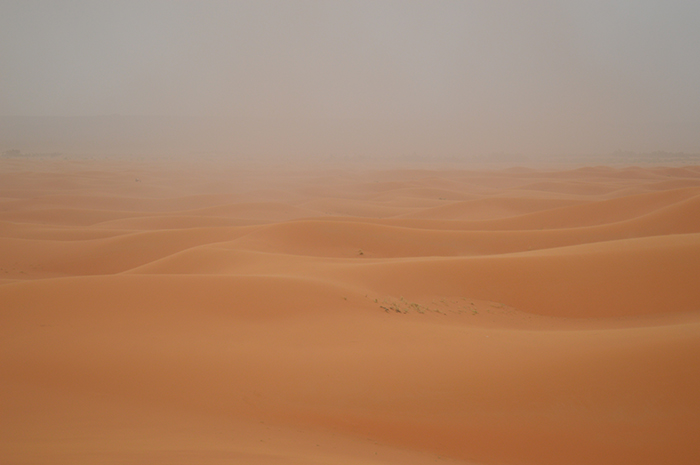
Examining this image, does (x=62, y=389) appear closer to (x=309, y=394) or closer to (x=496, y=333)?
(x=309, y=394)

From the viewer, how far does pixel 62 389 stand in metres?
4.78

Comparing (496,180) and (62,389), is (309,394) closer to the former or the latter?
(62,389)

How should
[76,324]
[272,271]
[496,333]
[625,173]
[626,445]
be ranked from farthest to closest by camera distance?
[625,173]
[272,271]
[496,333]
[76,324]
[626,445]

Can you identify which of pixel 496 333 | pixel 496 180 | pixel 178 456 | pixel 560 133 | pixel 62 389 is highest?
pixel 560 133

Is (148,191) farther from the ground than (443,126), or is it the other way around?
(443,126)

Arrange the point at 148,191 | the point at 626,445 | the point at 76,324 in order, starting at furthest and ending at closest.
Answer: the point at 148,191 < the point at 76,324 < the point at 626,445

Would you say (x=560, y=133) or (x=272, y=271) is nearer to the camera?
(x=272, y=271)

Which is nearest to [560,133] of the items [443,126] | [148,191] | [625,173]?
[443,126]

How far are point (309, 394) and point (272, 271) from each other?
17.8 ft

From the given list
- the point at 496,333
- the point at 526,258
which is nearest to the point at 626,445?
the point at 496,333

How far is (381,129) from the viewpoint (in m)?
142

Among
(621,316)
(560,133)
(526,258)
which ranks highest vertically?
(560,133)

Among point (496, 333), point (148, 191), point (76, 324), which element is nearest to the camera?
point (76, 324)

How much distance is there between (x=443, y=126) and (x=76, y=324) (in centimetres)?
14109
